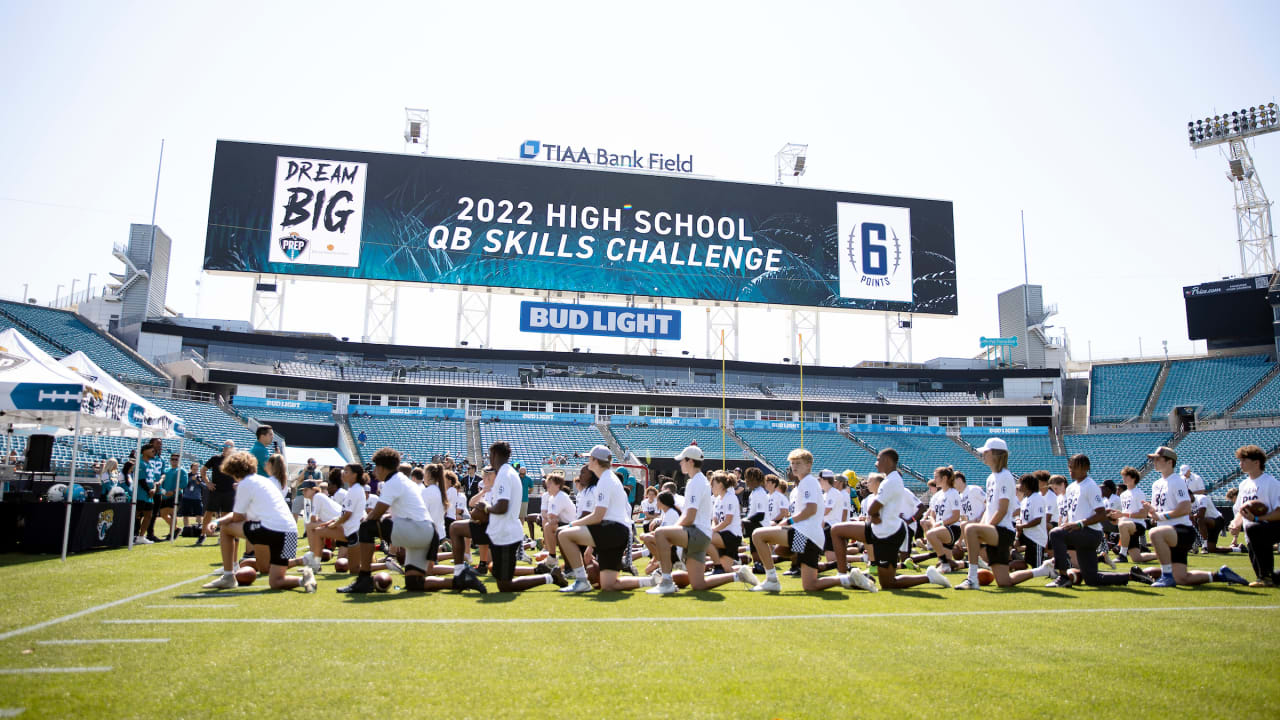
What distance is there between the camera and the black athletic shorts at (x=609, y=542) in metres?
8.19

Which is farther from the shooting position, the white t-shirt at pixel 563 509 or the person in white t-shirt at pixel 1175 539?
the white t-shirt at pixel 563 509

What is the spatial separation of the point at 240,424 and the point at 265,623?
34436 millimetres

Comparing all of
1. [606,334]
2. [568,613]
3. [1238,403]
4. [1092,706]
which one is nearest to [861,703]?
[1092,706]

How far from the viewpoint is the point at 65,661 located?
14.6 ft

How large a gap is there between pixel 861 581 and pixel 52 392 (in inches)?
432

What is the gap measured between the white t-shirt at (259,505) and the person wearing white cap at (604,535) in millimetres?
2895

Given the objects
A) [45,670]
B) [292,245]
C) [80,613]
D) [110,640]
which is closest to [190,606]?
[80,613]

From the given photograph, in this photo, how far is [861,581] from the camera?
8445 millimetres

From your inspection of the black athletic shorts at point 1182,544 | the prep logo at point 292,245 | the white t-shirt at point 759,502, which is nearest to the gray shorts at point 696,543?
the white t-shirt at point 759,502

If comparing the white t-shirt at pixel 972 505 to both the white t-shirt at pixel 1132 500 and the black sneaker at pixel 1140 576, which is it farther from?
the black sneaker at pixel 1140 576

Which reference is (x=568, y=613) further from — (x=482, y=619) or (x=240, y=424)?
(x=240, y=424)

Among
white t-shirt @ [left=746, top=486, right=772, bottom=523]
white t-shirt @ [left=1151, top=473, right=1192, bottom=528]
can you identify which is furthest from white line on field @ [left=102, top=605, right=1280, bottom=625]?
white t-shirt @ [left=746, top=486, right=772, bottom=523]

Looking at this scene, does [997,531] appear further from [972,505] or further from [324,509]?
[324,509]

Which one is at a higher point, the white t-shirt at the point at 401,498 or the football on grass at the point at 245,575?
the white t-shirt at the point at 401,498
